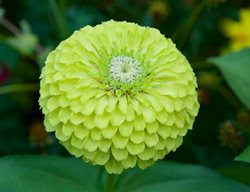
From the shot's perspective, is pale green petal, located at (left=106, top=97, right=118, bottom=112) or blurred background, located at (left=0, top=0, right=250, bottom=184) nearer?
pale green petal, located at (left=106, top=97, right=118, bottom=112)

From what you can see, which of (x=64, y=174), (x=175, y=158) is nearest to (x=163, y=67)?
(x=64, y=174)

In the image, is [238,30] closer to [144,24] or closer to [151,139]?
[144,24]

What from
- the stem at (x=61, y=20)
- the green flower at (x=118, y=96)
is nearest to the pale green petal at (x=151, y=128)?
the green flower at (x=118, y=96)

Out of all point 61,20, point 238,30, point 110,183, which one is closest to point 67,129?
point 110,183

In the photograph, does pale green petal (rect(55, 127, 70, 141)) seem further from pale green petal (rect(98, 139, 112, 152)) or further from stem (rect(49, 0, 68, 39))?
stem (rect(49, 0, 68, 39))

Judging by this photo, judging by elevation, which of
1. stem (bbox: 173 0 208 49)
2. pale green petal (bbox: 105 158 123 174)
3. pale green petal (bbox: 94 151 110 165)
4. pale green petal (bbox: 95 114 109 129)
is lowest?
pale green petal (bbox: 105 158 123 174)

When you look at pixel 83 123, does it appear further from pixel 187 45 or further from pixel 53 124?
pixel 187 45

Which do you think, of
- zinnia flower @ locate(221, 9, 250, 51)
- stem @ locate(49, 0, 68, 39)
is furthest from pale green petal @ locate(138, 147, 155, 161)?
zinnia flower @ locate(221, 9, 250, 51)

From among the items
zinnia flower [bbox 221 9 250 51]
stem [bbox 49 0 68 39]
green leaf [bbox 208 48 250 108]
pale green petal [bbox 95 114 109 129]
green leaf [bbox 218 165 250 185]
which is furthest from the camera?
zinnia flower [bbox 221 9 250 51]

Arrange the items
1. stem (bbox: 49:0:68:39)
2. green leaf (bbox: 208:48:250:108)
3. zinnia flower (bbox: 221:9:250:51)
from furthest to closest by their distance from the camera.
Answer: zinnia flower (bbox: 221:9:250:51)
stem (bbox: 49:0:68:39)
green leaf (bbox: 208:48:250:108)
